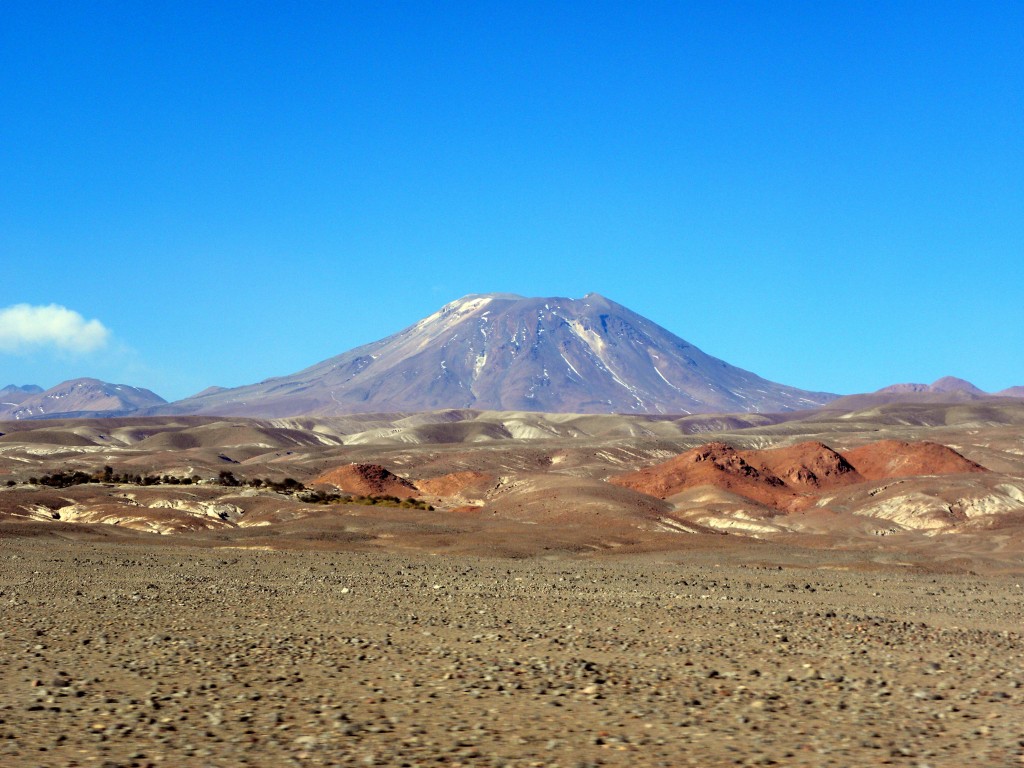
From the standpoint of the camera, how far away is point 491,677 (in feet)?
41.9

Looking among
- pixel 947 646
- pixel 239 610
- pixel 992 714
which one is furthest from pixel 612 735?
pixel 239 610

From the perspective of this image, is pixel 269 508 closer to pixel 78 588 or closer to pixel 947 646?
pixel 78 588

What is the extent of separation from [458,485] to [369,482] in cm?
647

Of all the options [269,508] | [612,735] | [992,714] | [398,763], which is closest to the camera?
[398,763]

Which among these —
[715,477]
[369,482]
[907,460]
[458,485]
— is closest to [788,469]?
[715,477]

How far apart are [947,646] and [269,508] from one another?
4116cm

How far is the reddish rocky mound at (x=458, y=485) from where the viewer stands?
73.7 meters

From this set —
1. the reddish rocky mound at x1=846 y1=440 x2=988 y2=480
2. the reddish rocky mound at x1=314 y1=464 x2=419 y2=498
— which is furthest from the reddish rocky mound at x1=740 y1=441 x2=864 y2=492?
the reddish rocky mound at x1=314 y1=464 x2=419 y2=498

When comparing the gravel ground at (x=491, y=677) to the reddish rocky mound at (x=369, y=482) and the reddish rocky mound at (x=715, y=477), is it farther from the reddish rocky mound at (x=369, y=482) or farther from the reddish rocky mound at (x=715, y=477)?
the reddish rocky mound at (x=369, y=482)

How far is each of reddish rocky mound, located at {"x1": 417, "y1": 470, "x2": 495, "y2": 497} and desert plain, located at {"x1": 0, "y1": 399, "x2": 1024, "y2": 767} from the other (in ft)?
55.5

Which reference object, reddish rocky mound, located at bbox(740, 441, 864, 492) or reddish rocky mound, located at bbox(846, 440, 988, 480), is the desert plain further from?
reddish rocky mound, located at bbox(846, 440, 988, 480)

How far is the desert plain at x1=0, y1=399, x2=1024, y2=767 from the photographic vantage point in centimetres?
991

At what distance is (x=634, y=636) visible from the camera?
55.4 ft

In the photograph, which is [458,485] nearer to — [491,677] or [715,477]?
[715,477]
